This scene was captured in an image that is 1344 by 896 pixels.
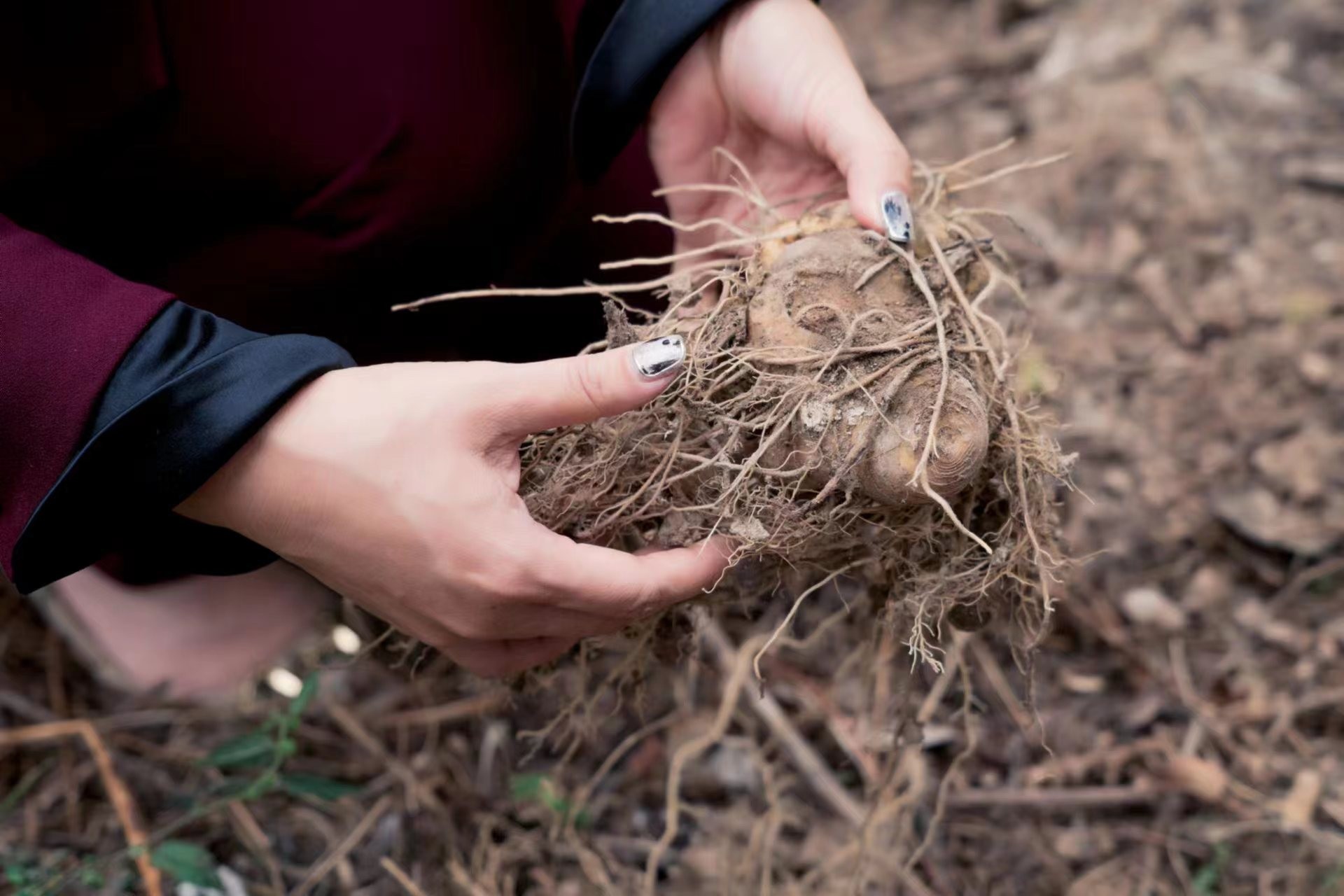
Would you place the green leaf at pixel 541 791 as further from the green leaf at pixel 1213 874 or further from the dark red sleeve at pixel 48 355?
the green leaf at pixel 1213 874

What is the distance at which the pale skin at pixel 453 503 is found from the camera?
94 centimetres

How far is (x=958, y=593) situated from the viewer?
1.12m

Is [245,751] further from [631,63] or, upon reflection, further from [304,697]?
[631,63]

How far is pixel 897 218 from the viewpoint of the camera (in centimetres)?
113

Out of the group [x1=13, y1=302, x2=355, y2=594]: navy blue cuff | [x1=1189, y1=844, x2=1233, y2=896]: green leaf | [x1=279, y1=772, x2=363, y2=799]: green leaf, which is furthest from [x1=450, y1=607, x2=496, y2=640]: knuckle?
[x1=1189, y1=844, x2=1233, y2=896]: green leaf

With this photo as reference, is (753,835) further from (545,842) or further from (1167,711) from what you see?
(1167,711)

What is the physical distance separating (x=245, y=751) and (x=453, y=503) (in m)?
0.72

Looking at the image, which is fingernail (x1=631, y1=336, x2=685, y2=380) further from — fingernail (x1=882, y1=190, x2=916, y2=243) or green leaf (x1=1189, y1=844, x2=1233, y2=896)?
green leaf (x1=1189, y1=844, x2=1233, y2=896)

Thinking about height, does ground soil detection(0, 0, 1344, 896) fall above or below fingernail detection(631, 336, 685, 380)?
below

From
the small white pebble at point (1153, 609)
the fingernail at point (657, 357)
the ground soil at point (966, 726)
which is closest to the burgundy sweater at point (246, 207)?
the fingernail at point (657, 357)

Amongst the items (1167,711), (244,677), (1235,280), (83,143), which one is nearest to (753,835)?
(1167,711)

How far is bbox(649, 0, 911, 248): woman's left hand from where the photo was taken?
46.3 inches

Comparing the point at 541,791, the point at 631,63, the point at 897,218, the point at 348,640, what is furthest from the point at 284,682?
the point at 897,218

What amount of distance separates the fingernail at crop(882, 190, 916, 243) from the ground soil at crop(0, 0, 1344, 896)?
1.07 ft
